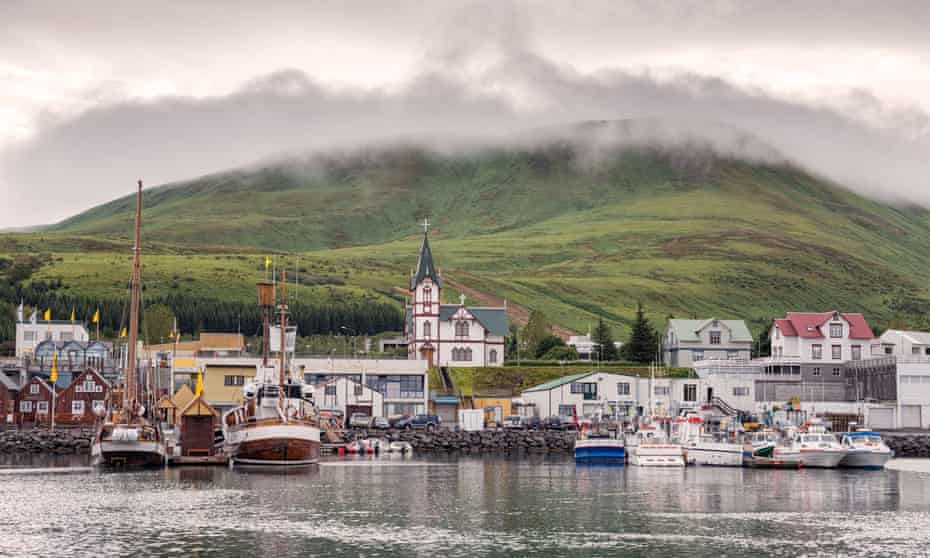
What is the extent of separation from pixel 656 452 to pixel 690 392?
48.2 m

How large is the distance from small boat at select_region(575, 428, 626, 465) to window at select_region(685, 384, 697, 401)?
43.5 meters

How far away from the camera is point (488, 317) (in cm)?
16950

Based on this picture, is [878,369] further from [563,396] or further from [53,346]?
[53,346]

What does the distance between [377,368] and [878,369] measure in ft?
185

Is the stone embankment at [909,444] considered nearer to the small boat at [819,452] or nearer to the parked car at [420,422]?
the small boat at [819,452]

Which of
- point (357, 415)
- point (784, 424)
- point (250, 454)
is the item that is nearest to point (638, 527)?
point (250, 454)

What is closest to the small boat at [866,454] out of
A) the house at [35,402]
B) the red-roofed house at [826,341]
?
the red-roofed house at [826,341]

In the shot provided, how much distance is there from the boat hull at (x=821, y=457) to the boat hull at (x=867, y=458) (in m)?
0.75

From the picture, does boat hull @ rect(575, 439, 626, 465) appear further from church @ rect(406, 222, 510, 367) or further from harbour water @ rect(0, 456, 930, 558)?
church @ rect(406, 222, 510, 367)

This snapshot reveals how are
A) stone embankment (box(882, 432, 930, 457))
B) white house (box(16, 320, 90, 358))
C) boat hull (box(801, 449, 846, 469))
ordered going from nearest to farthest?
boat hull (box(801, 449, 846, 469)), stone embankment (box(882, 432, 930, 457)), white house (box(16, 320, 90, 358))

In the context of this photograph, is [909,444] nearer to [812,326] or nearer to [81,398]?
[812,326]

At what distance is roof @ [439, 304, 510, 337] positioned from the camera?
167250 millimetres

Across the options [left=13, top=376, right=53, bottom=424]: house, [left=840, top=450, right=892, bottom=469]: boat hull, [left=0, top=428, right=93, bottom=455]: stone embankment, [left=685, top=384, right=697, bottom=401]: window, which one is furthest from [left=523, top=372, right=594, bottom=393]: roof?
[left=13, top=376, right=53, bottom=424]: house

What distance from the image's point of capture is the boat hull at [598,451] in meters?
107
